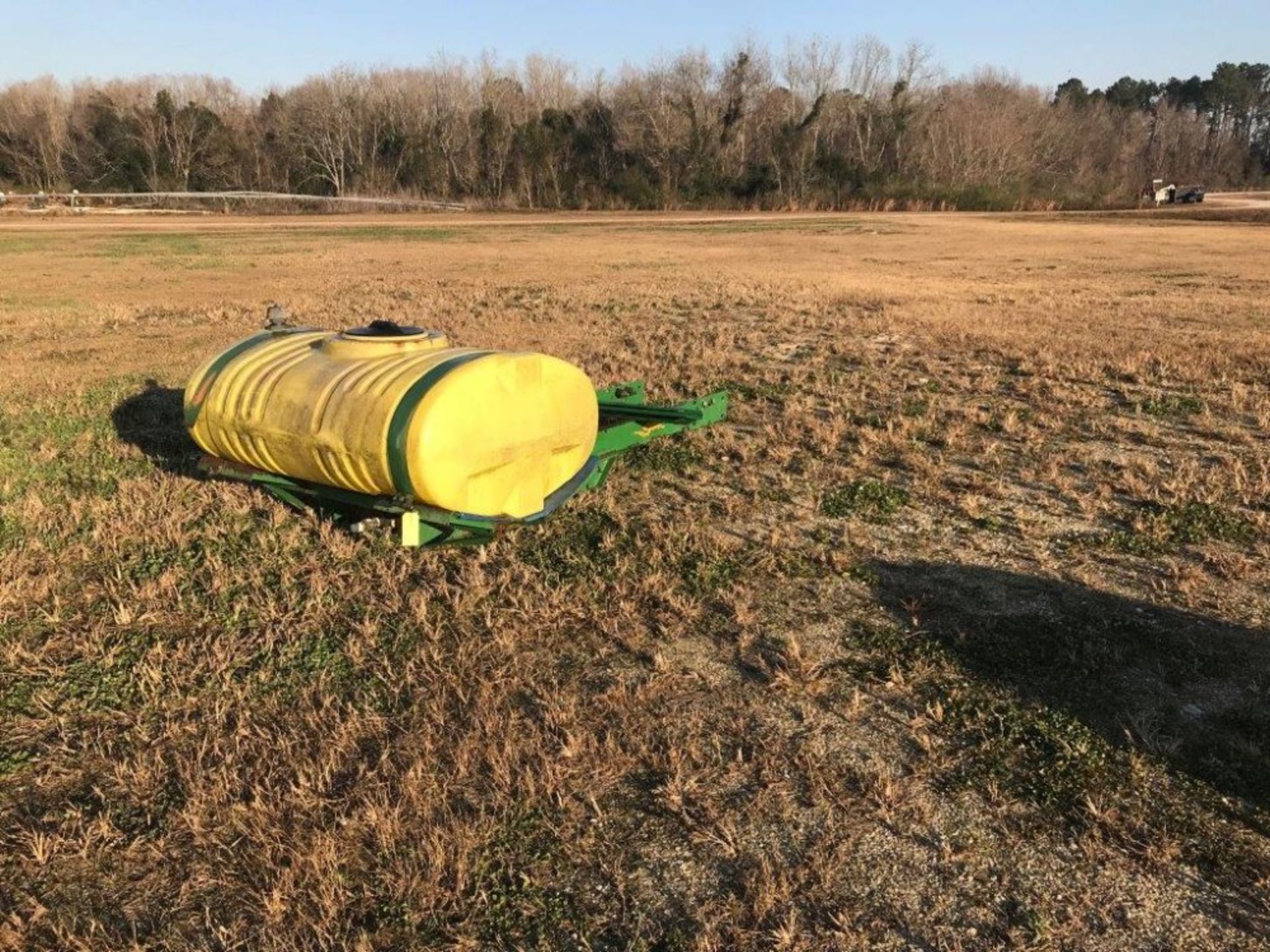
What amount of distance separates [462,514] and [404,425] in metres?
0.56

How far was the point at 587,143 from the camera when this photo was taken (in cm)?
7362

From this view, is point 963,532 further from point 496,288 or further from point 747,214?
point 747,214

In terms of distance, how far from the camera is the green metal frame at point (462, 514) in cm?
450

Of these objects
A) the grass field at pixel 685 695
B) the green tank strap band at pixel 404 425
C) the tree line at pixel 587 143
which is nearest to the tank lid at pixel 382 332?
the green tank strap band at pixel 404 425

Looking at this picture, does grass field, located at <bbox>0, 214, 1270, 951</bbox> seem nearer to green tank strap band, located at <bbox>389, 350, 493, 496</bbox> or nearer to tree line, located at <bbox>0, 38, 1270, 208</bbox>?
green tank strap band, located at <bbox>389, 350, 493, 496</bbox>

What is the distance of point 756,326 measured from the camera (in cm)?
1290

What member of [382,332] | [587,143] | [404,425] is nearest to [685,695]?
[404,425]

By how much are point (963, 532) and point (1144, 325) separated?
9411 millimetres

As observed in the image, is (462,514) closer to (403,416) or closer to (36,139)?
(403,416)

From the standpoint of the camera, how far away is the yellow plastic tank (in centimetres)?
434

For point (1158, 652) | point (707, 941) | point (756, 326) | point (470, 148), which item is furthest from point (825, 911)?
point (470, 148)

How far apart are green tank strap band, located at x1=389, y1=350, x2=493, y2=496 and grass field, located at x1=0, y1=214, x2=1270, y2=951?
0.59 m

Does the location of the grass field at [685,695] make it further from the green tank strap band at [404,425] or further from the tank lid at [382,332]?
the tank lid at [382,332]

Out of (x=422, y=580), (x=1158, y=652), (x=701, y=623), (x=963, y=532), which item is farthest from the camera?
(x=963, y=532)
